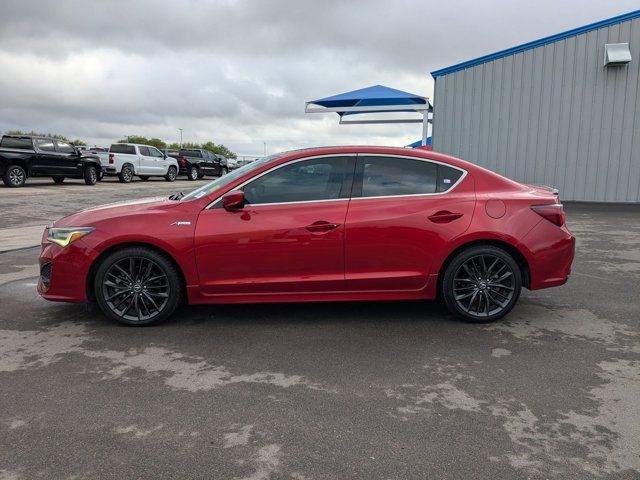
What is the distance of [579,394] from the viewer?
10.6 ft

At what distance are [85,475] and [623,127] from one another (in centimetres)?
1557

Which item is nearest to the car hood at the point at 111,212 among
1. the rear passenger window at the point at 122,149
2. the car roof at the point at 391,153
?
the car roof at the point at 391,153

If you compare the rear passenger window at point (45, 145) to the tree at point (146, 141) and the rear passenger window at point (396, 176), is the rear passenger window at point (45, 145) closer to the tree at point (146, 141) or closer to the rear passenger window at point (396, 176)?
the rear passenger window at point (396, 176)

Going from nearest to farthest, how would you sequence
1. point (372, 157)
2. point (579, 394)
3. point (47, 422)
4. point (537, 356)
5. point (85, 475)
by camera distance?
point (85, 475), point (47, 422), point (579, 394), point (537, 356), point (372, 157)

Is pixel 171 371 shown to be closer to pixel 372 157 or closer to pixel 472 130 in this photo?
pixel 372 157

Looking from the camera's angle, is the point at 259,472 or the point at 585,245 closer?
the point at 259,472

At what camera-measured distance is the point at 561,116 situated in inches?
576

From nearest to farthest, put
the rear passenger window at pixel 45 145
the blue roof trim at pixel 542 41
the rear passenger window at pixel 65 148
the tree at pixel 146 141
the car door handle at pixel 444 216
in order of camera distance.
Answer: the car door handle at pixel 444 216 < the blue roof trim at pixel 542 41 < the rear passenger window at pixel 45 145 < the rear passenger window at pixel 65 148 < the tree at pixel 146 141

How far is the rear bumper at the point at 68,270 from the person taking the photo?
439cm

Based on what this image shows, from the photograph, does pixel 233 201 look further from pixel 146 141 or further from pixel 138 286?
pixel 146 141

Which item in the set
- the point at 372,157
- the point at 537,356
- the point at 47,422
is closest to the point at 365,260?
the point at 372,157

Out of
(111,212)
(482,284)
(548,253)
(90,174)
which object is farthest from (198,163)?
(548,253)

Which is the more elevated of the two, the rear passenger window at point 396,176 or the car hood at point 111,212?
the rear passenger window at point 396,176

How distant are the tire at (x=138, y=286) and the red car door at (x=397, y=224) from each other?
4.98 ft
